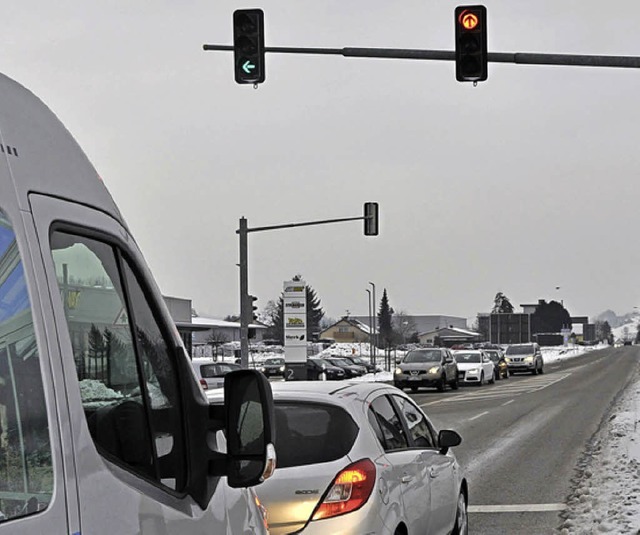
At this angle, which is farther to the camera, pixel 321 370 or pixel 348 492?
pixel 321 370

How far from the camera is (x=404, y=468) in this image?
24.7 feet

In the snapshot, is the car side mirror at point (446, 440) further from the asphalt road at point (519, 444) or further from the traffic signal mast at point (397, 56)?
the traffic signal mast at point (397, 56)

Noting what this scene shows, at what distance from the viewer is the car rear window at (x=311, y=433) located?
701 centimetres

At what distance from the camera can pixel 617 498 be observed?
12.0 metres

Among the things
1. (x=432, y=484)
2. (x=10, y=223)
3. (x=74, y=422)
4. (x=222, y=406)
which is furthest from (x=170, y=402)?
(x=432, y=484)

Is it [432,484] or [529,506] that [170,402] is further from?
[529,506]

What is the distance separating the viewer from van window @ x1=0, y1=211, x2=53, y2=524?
7.27 feet

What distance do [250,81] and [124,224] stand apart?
11.5 meters

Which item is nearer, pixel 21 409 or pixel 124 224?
pixel 21 409

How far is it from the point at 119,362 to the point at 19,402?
0.63 m

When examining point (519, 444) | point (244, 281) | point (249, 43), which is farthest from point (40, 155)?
point (244, 281)

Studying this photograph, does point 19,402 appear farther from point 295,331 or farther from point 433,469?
point 295,331

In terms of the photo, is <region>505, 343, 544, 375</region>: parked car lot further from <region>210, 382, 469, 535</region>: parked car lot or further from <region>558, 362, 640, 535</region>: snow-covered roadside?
<region>210, 382, 469, 535</region>: parked car lot

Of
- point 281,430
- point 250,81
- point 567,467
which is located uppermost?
point 250,81
